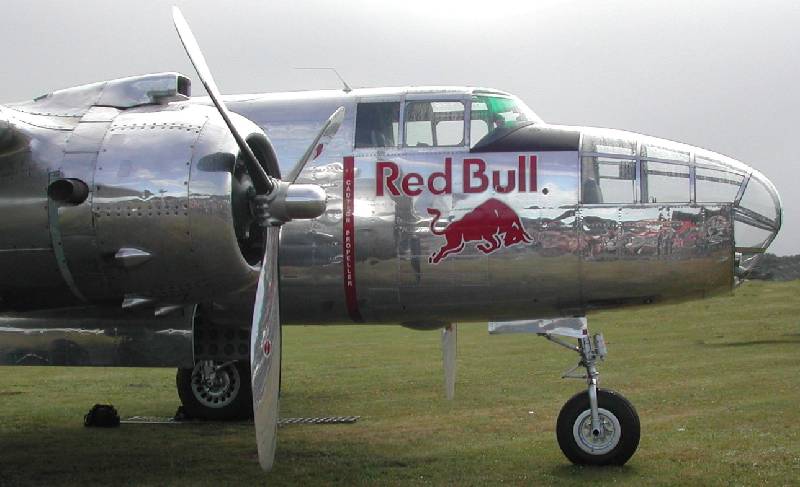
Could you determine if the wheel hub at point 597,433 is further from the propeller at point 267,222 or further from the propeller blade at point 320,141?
the propeller blade at point 320,141

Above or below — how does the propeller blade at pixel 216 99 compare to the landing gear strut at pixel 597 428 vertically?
above

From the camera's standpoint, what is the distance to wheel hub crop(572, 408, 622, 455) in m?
8.97

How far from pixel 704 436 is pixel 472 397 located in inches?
165

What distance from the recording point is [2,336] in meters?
9.20

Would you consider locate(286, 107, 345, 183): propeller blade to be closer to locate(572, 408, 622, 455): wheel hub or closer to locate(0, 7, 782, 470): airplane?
locate(0, 7, 782, 470): airplane

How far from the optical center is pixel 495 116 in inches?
375

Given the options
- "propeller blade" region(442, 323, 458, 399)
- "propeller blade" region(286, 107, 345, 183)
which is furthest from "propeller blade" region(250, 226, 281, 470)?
"propeller blade" region(442, 323, 458, 399)

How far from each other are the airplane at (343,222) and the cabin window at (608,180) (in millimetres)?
20

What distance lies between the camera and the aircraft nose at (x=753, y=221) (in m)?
8.79

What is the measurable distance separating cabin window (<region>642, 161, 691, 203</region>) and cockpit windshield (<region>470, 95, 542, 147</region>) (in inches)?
49.8

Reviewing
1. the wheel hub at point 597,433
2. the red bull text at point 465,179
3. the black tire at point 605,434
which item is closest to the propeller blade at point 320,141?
the red bull text at point 465,179

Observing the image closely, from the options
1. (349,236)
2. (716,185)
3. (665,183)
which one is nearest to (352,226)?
(349,236)

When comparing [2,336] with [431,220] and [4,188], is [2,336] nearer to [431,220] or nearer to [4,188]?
[4,188]

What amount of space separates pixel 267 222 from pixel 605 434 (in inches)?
139
